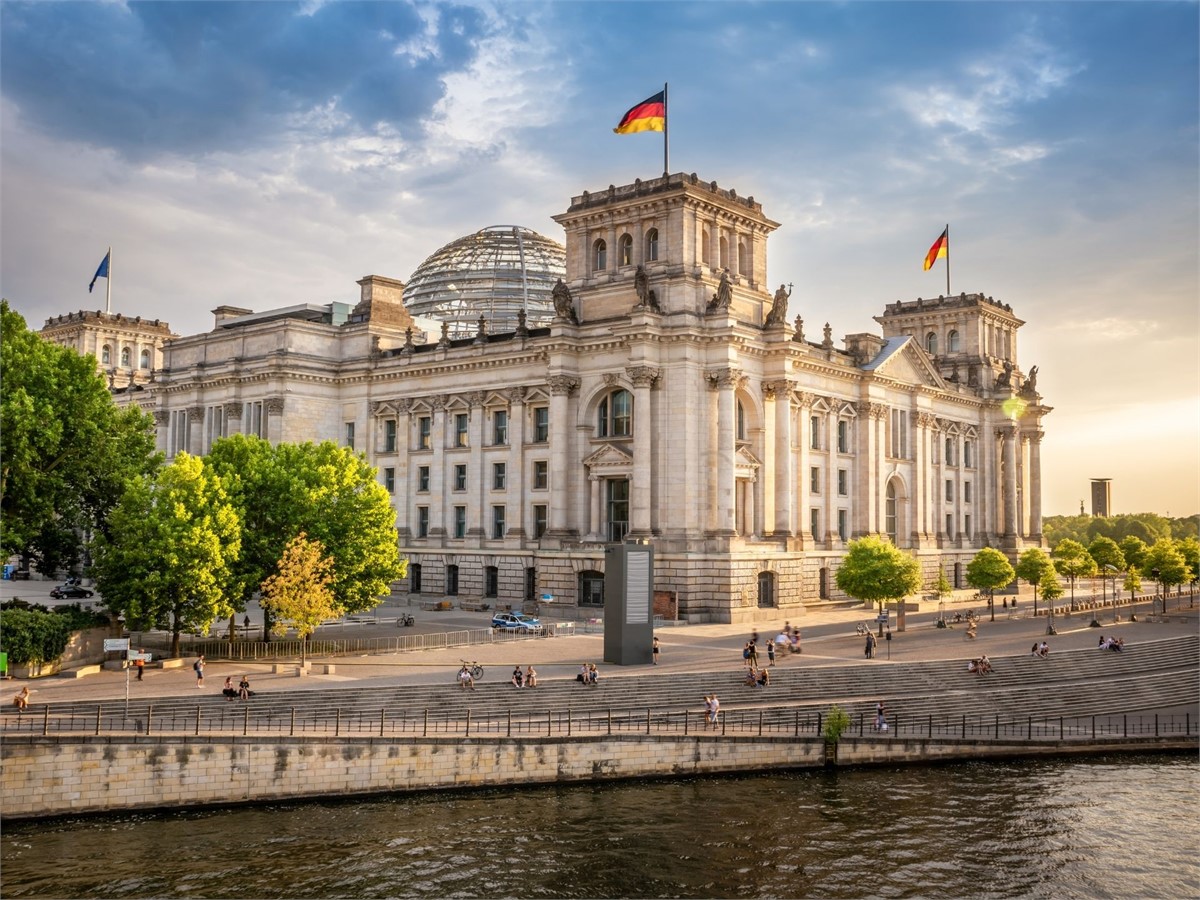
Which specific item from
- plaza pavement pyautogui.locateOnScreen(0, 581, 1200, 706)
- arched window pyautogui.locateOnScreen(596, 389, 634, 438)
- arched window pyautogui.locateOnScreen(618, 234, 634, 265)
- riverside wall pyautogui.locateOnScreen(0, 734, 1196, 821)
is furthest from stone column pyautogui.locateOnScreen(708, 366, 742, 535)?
riverside wall pyautogui.locateOnScreen(0, 734, 1196, 821)

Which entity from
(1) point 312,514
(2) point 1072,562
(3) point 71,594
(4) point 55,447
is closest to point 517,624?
(1) point 312,514

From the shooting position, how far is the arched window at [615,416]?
7625 cm

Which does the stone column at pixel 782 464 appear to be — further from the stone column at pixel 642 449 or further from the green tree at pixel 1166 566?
the green tree at pixel 1166 566

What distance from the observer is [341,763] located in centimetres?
3809

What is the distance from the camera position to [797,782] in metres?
41.4

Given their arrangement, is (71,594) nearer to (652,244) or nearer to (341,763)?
(652,244)

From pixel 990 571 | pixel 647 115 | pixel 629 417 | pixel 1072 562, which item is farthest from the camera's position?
pixel 1072 562

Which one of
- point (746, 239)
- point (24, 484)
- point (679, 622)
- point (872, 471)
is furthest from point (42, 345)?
point (872, 471)

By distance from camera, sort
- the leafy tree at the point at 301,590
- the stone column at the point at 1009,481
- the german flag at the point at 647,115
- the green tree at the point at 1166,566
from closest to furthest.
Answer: the leafy tree at the point at 301,590 < the german flag at the point at 647,115 < the green tree at the point at 1166,566 < the stone column at the point at 1009,481

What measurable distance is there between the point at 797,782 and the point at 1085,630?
36321 mm

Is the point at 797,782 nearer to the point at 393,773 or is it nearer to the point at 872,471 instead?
the point at 393,773

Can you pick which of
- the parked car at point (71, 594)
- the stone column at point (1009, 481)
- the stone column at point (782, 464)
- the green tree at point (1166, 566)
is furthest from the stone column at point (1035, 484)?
the parked car at point (71, 594)

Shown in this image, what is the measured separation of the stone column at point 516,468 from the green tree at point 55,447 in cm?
2790

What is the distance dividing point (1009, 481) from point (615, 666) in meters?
72.0
